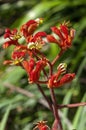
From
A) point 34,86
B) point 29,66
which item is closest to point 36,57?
point 29,66

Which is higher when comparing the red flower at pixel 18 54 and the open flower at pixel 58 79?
the red flower at pixel 18 54

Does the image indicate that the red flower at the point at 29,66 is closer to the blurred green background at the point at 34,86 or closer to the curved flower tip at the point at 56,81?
the curved flower tip at the point at 56,81

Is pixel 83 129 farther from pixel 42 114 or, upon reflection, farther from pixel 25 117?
pixel 25 117

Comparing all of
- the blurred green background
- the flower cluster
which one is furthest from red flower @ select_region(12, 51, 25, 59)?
the blurred green background

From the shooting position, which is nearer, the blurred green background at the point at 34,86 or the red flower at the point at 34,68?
the red flower at the point at 34,68

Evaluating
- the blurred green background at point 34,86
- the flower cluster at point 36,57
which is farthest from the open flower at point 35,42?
the blurred green background at point 34,86

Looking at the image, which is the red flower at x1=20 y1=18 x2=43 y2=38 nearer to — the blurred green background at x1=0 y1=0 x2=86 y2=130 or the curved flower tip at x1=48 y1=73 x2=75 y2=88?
the curved flower tip at x1=48 y1=73 x2=75 y2=88

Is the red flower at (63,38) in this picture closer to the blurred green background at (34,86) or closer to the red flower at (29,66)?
the red flower at (29,66)

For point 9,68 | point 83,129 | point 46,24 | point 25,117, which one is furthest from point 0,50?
point 83,129
